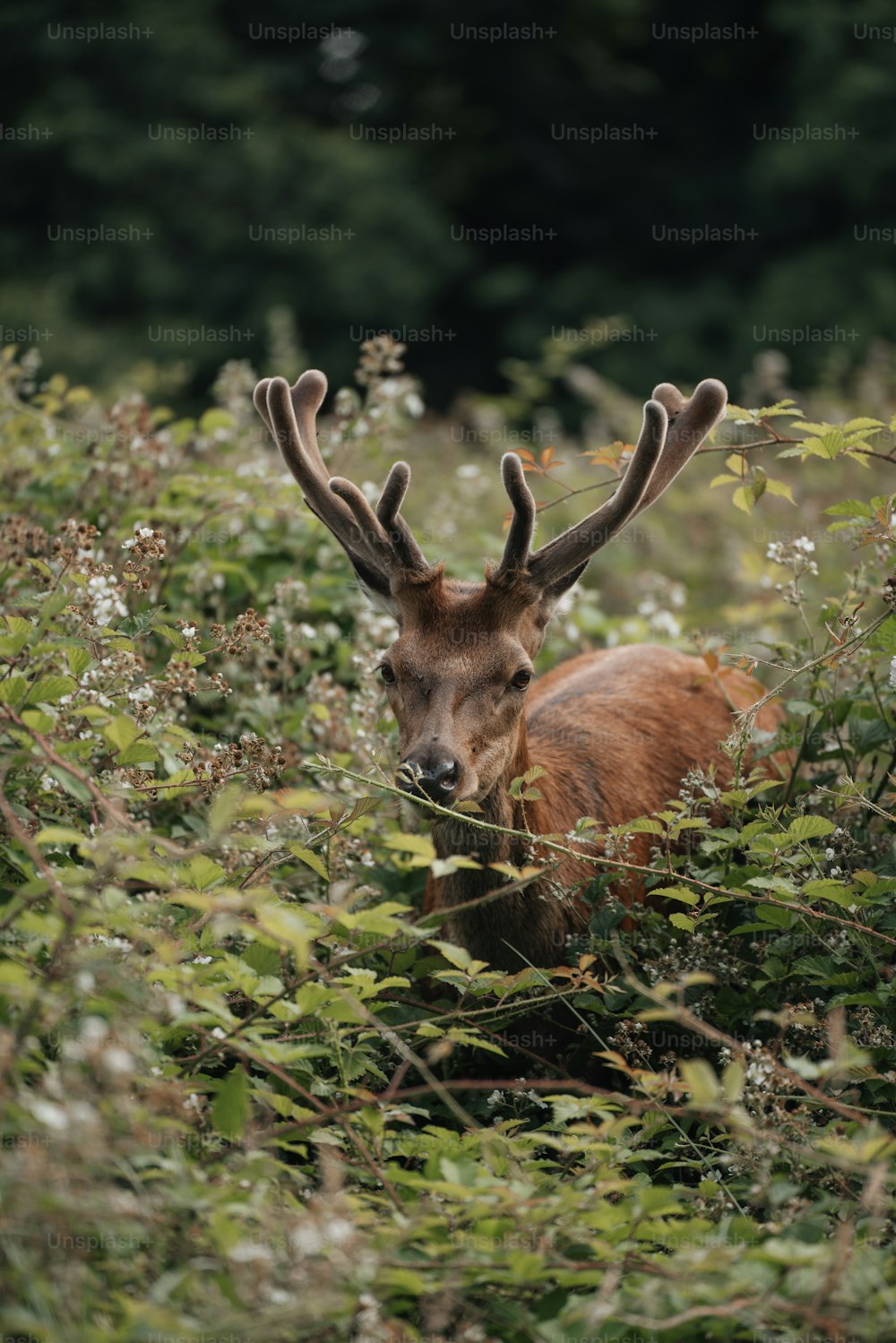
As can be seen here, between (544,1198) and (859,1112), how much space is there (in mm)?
1070

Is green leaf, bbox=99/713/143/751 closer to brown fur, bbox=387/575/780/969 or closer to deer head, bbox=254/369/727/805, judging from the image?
deer head, bbox=254/369/727/805

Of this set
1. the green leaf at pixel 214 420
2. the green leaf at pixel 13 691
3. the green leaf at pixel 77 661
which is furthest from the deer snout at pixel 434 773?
the green leaf at pixel 214 420

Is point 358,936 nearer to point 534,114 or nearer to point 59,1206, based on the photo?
point 59,1206

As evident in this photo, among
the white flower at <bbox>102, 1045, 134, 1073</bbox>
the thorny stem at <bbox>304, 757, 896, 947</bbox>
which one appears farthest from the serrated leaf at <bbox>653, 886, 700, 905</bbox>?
the white flower at <bbox>102, 1045, 134, 1073</bbox>

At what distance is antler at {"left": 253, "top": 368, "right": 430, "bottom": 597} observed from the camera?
14.7ft

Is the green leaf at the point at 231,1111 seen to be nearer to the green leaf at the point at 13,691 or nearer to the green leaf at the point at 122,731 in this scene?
the green leaf at the point at 122,731

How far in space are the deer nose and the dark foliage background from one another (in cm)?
1543

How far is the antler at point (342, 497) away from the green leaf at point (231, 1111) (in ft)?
6.29

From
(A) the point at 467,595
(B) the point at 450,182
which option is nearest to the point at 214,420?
(A) the point at 467,595

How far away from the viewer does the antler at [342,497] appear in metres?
4.49

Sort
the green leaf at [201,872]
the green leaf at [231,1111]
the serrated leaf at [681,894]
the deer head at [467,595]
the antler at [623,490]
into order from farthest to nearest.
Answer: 1. the antler at [623,490]
2. the deer head at [467,595]
3. the serrated leaf at [681,894]
4. the green leaf at [201,872]
5. the green leaf at [231,1111]

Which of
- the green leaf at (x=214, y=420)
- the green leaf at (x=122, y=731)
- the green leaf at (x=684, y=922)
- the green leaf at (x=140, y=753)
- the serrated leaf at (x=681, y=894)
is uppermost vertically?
the green leaf at (x=122, y=731)

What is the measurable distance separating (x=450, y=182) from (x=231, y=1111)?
20741 mm

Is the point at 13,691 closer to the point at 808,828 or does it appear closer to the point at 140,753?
the point at 140,753
